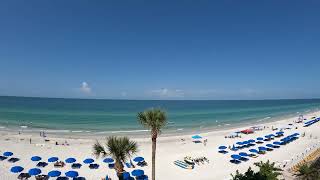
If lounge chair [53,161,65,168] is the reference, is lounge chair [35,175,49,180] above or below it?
below

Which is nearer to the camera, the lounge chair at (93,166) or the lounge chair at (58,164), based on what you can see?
the lounge chair at (58,164)

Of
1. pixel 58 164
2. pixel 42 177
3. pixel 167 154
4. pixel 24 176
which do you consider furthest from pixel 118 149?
pixel 167 154

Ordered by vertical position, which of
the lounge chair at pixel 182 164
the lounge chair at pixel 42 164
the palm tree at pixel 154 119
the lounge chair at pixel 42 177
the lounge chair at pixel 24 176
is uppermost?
the palm tree at pixel 154 119

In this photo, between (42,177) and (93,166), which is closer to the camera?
(42,177)

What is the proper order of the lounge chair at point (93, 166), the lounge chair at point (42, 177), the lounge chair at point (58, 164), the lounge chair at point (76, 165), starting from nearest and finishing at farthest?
the lounge chair at point (42, 177), the lounge chair at point (58, 164), the lounge chair at point (76, 165), the lounge chair at point (93, 166)

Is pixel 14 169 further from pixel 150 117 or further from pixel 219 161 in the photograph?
pixel 219 161

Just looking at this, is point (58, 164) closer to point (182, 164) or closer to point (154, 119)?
point (182, 164)

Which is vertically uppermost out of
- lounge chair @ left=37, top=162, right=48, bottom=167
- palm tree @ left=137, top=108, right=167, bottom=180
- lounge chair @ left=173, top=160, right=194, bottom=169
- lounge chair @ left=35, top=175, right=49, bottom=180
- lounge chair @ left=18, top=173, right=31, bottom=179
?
palm tree @ left=137, top=108, right=167, bottom=180

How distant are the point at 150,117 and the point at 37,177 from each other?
1917 centimetres

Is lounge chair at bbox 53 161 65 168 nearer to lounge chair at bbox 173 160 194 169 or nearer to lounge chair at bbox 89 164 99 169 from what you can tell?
lounge chair at bbox 89 164 99 169

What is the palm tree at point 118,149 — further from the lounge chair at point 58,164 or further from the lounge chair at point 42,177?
the lounge chair at point 58,164

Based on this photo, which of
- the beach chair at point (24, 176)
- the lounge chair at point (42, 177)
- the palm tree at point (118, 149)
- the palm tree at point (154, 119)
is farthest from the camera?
the beach chair at point (24, 176)

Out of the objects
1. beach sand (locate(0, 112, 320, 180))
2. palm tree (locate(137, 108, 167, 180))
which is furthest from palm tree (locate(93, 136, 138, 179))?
beach sand (locate(0, 112, 320, 180))

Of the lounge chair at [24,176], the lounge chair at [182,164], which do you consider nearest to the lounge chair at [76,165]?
the lounge chair at [24,176]
